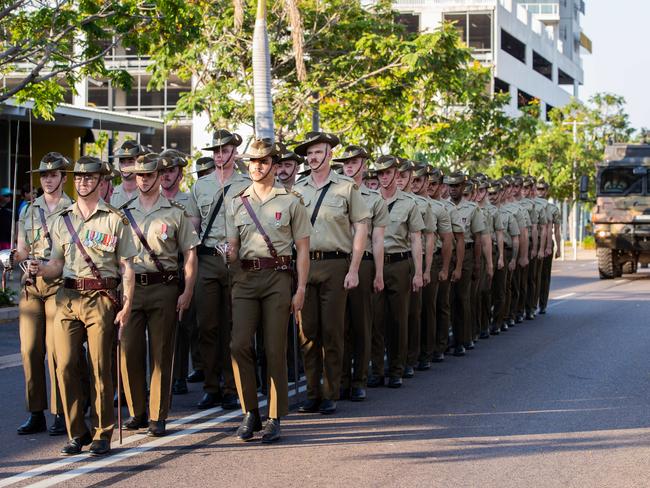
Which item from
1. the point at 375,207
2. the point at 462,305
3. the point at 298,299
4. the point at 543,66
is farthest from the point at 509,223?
the point at 543,66

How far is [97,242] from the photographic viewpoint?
7.99 meters

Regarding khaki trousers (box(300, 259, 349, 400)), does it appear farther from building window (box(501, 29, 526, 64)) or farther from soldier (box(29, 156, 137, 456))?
building window (box(501, 29, 526, 64))

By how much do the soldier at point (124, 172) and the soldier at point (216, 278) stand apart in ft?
1.90

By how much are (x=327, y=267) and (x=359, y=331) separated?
913 millimetres

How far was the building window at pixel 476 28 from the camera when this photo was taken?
Result: 199 ft

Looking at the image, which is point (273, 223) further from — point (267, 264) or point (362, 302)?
point (362, 302)

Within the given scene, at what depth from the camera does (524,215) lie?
18.1 m

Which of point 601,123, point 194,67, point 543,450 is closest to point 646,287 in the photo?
point 194,67

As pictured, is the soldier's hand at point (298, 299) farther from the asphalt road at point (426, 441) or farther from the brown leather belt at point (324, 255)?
the brown leather belt at point (324, 255)

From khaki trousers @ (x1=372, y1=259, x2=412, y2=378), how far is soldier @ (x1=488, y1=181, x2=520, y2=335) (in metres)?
5.28

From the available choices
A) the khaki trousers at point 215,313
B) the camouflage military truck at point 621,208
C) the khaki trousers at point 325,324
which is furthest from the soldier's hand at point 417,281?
the camouflage military truck at point 621,208

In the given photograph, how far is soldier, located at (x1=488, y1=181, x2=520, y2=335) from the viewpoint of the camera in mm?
16797

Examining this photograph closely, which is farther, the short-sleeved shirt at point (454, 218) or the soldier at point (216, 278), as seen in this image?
the short-sleeved shirt at point (454, 218)

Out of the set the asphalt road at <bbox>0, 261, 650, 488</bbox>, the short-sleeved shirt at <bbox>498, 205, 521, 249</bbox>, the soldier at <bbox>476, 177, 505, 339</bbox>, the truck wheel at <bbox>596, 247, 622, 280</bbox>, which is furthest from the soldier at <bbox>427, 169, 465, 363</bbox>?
the truck wheel at <bbox>596, 247, 622, 280</bbox>
